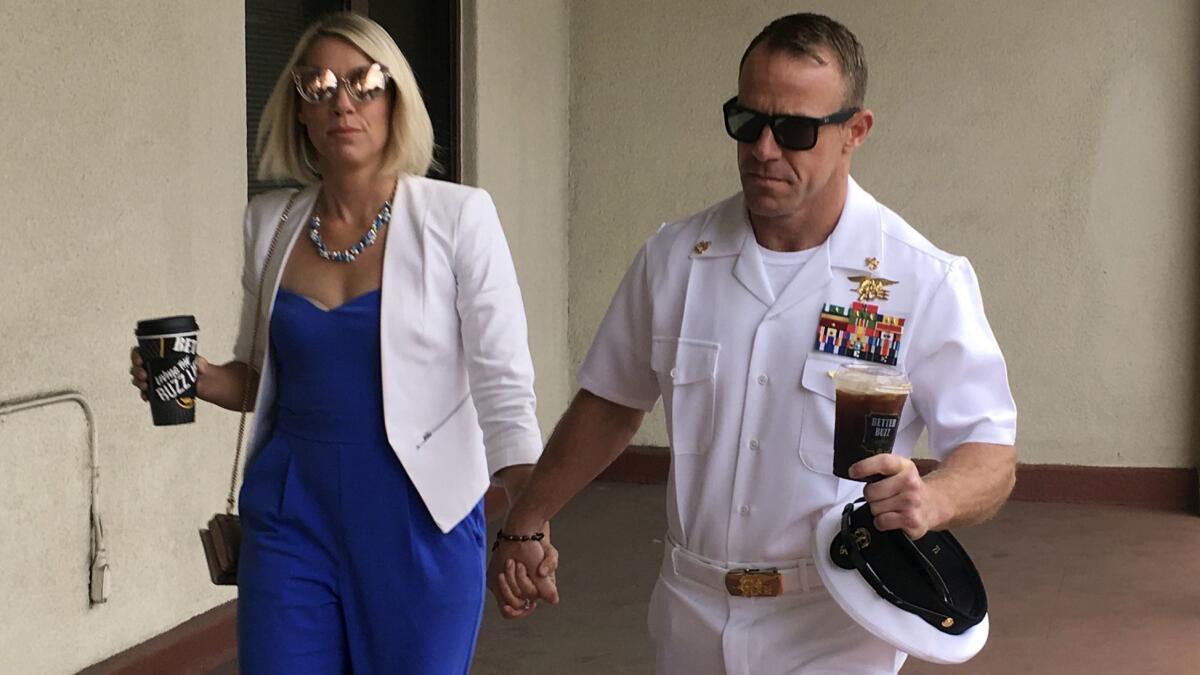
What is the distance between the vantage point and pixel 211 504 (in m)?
5.33

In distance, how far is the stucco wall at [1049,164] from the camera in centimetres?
868

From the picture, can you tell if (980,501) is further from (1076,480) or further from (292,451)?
(1076,480)

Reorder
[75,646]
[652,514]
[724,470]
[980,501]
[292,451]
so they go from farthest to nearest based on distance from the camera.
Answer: [652,514], [75,646], [292,451], [724,470], [980,501]

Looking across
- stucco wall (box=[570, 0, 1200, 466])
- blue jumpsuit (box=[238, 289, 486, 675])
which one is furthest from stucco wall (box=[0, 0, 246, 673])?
stucco wall (box=[570, 0, 1200, 466])

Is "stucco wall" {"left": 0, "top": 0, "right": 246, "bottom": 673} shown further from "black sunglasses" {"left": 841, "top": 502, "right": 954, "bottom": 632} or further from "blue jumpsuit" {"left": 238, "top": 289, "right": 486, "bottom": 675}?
"black sunglasses" {"left": 841, "top": 502, "right": 954, "bottom": 632}

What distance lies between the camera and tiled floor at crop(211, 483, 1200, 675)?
563 cm

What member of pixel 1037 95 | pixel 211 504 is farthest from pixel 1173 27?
pixel 211 504

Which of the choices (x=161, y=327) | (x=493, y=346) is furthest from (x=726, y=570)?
(x=161, y=327)

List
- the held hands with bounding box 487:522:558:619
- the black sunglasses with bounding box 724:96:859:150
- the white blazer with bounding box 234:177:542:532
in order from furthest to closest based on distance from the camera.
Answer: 1. the white blazer with bounding box 234:177:542:532
2. the held hands with bounding box 487:522:558:619
3. the black sunglasses with bounding box 724:96:859:150

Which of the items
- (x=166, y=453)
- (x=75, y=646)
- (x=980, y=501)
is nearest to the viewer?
(x=980, y=501)

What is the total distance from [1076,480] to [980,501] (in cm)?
682

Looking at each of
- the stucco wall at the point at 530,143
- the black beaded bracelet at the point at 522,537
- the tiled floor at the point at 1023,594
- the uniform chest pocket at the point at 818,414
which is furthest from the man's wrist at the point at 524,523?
the stucco wall at the point at 530,143

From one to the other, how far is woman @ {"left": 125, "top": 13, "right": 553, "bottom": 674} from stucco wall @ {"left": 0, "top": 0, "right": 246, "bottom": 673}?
134 centimetres

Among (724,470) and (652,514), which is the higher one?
(724,470)
